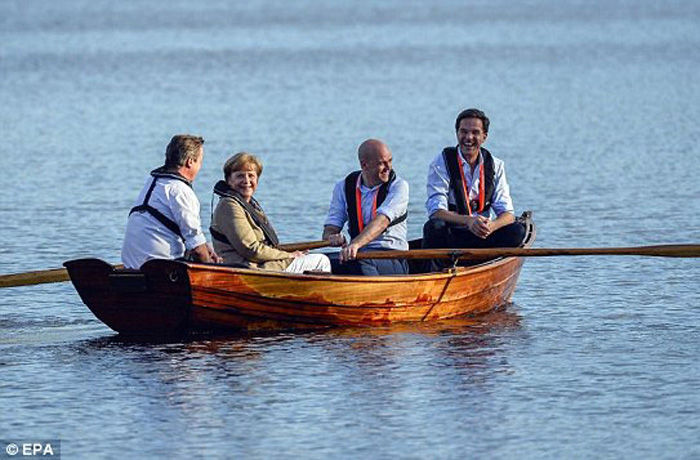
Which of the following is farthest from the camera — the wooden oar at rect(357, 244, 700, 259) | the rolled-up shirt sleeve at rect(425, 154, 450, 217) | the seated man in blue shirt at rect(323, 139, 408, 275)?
the rolled-up shirt sleeve at rect(425, 154, 450, 217)

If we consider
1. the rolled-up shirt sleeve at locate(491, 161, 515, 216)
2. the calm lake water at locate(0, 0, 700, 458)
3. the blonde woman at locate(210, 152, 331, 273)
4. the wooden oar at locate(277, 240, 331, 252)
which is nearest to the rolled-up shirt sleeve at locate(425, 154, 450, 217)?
the rolled-up shirt sleeve at locate(491, 161, 515, 216)

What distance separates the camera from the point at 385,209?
13719mm

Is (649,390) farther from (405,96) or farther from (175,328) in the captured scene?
(405,96)

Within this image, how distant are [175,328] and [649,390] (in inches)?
136

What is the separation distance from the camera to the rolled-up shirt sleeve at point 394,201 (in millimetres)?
13727

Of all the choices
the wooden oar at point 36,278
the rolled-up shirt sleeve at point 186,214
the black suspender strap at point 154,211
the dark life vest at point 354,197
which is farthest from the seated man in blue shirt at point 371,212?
the wooden oar at point 36,278

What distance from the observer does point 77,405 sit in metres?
11.6

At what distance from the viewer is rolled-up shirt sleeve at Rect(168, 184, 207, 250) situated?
12844 millimetres

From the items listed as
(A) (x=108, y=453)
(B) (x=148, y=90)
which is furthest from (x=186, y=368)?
→ (B) (x=148, y=90)

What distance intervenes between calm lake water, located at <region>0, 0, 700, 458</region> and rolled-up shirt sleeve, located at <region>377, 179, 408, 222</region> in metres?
0.88

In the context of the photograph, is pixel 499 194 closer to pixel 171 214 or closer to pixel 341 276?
pixel 341 276

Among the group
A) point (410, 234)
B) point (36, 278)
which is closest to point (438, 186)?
point (36, 278)

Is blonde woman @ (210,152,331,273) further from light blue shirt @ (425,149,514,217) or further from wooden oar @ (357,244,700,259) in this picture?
light blue shirt @ (425,149,514,217)

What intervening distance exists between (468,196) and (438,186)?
10.6 inches
